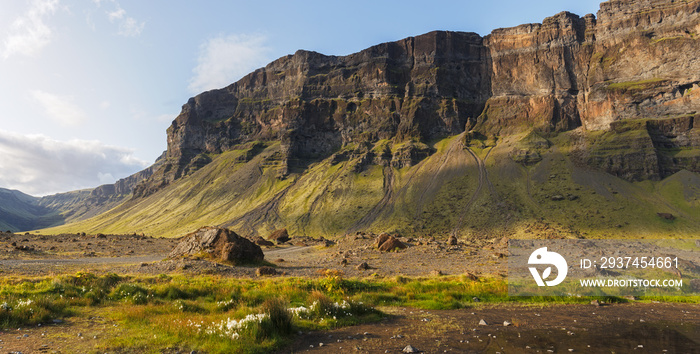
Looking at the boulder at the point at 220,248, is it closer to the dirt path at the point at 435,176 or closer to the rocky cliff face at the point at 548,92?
the dirt path at the point at 435,176

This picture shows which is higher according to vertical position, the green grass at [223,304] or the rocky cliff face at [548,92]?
the rocky cliff face at [548,92]

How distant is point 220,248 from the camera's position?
110 ft

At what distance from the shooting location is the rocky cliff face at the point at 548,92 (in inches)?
4973

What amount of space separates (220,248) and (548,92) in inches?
6779

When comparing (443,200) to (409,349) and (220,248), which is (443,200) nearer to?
(220,248)

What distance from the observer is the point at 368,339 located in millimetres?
11055

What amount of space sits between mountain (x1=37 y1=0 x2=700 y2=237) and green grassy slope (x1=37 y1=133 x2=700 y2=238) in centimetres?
67

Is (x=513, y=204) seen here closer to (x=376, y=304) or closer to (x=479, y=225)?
(x=479, y=225)

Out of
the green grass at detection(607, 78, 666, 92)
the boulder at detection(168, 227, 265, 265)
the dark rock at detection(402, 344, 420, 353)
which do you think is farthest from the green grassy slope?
the dark rock at detection(402, 344, 420, 353)

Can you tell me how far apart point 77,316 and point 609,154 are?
15000 centimetres

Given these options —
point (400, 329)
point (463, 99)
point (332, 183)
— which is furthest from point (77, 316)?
point (463, 99)

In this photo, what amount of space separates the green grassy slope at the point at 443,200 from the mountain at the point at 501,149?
0.67 meters

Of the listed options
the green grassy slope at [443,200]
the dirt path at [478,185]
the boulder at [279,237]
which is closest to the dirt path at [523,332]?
the boulder at [279,237]

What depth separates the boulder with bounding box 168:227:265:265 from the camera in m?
32.6
